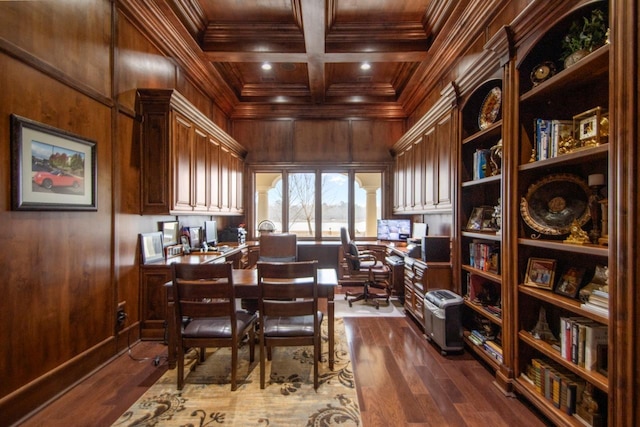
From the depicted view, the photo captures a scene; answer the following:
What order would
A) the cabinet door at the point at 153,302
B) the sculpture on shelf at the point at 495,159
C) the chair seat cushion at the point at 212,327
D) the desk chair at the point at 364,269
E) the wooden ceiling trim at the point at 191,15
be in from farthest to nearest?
the desk chair at the point at 364,269 → the wooden ceiling trim at the point at 191,15 → the cabinet door at the point at 153,302 → the sculpture on shelf at the point at 495,159 → the chair seat cushion at the point at 212,327

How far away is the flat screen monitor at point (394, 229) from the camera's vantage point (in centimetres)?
529

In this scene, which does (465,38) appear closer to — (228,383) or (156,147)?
(156,147)

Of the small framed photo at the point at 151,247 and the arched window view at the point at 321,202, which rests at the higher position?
the arched window view at the point at 321,202

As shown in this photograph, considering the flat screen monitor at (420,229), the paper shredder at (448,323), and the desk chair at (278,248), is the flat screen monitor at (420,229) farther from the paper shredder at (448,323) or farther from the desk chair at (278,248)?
the desk chair at (278,248)

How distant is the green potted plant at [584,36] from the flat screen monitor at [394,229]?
3.65 meters

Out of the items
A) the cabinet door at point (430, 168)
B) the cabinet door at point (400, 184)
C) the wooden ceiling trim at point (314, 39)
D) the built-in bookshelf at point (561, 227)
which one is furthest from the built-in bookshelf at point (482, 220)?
the cabinet door at point (400, 184)

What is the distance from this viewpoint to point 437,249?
3.21m

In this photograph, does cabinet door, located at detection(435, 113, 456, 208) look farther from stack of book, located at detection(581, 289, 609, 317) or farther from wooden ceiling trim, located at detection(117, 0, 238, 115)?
wooden ceiling trim, located at detection(117, 0, 238, 115)

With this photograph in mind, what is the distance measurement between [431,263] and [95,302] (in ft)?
10.6

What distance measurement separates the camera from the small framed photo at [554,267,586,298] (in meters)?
1.76

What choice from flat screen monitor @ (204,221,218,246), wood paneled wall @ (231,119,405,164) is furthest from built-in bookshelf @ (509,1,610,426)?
flat screen monitor @ (204,221,218,246)

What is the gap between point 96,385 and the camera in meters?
2.21

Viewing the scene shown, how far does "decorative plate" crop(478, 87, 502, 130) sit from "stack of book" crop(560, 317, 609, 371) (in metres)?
1.70

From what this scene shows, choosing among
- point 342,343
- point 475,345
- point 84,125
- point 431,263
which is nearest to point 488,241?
point 431,263
